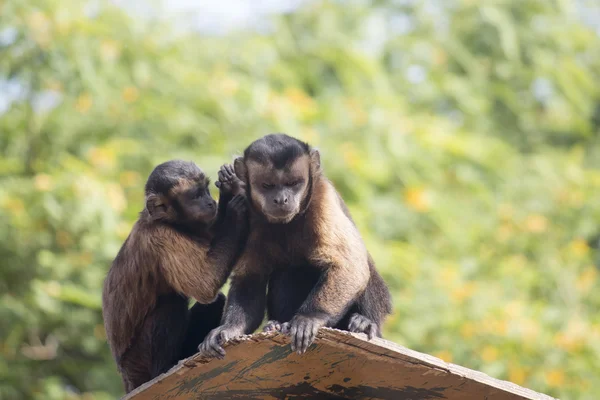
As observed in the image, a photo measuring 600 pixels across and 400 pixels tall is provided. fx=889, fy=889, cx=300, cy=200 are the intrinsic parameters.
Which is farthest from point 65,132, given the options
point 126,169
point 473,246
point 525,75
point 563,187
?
point 525,75

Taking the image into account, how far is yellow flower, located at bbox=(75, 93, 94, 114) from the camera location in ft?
37.0

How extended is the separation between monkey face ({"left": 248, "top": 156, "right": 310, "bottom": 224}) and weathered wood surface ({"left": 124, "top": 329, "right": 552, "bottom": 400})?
1.11 meters

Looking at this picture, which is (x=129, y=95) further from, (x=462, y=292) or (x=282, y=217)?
(x=282, y=217)

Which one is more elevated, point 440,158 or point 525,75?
point 525,75

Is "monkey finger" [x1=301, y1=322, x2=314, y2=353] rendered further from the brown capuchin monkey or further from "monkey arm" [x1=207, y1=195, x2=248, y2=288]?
"monkey arm" [x1=207, y1=195, x2=248, y2=288]

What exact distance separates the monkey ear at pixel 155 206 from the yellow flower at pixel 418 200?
5657 millimetres

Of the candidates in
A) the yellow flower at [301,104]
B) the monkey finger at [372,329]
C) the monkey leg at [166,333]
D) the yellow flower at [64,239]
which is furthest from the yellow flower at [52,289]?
the monkey finger at [372,329]

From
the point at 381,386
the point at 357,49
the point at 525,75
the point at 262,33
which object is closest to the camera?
the point at 381,386

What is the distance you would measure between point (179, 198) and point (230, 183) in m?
0.36

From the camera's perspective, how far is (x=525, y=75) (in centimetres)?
1583

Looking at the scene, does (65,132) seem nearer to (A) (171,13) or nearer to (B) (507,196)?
(A) (171,13)

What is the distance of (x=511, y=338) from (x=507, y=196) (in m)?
3.56

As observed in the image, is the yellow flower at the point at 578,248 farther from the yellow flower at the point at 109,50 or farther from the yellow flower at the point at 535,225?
the yellow flower at the point at 109,50

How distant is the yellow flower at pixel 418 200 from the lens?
11.3 meters
